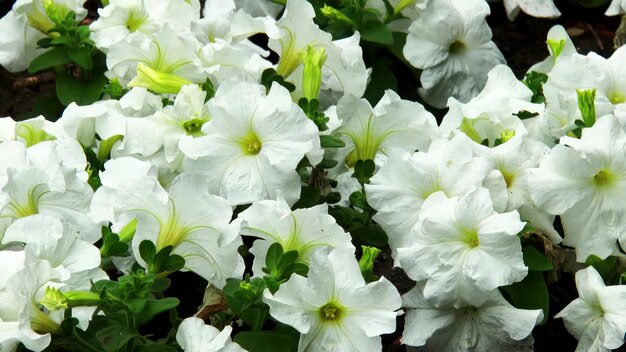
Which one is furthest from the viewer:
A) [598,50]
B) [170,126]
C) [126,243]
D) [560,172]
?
[598,50]

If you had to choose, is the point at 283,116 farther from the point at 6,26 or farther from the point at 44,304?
the point at 6,26

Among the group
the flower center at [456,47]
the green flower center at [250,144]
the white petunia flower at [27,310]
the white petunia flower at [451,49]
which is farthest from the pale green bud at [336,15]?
the white petunia flower at [27,310]

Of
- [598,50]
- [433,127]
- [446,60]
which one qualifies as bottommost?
[598,50]

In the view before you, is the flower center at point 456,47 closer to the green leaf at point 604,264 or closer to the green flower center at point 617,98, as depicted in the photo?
the green flower center at point 617,98

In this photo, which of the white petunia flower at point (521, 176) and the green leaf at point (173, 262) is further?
the white petunia flower at point (521, 176)

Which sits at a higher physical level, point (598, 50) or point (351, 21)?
point (351, 21)

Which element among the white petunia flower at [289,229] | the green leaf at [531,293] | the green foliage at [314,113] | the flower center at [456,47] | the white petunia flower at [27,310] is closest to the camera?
the white petunia flower at [27,310]

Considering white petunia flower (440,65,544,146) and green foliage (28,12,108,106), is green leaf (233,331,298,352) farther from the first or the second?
green foliage (28,12,108,106)

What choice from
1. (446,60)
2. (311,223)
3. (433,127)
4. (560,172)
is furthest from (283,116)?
(446,60)
